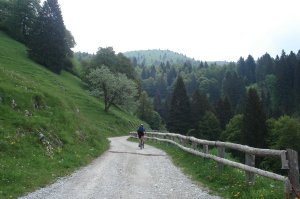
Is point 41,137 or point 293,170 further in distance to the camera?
point 41,137

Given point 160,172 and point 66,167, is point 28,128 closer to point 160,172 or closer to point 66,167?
point 66,167

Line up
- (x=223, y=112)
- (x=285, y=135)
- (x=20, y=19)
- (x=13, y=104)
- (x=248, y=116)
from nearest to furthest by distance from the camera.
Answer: (x=13, y=104), (x=285, y=135), (x=248, y=116), (x=20, y=19), (x=223, y=112)

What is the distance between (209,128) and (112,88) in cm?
2687

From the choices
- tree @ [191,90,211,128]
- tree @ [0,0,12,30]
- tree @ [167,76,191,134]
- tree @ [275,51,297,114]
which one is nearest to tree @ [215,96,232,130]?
tree @ [191,90,211,128]

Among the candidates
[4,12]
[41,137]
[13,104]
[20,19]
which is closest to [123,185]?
[41,137]

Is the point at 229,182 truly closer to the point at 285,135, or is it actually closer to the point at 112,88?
the point at 285,135

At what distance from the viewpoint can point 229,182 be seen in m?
13.7

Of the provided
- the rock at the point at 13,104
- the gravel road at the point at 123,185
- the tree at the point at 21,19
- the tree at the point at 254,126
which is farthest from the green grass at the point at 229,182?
the tree at the point at 21,19

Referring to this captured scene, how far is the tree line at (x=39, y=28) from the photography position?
88.8 metres

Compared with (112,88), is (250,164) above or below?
below

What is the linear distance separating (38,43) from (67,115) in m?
64.8

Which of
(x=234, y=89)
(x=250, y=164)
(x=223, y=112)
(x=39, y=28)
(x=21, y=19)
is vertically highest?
(x=21, y=19)

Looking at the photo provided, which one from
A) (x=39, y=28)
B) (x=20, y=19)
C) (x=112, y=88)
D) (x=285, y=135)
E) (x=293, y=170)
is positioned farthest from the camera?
(x=20, y=19)

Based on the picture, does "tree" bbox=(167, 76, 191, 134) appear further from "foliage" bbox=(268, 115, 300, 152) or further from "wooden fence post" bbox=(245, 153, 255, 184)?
"wooden fence post" bbox=(245, 153, 255, 184)
